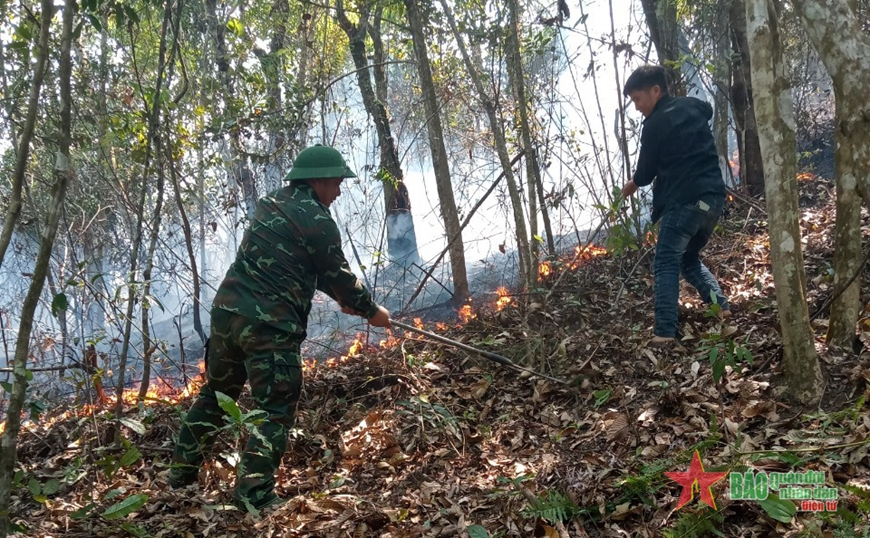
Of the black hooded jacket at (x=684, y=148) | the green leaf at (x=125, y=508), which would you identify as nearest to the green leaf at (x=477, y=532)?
the green leaf at (x=125, y=508)

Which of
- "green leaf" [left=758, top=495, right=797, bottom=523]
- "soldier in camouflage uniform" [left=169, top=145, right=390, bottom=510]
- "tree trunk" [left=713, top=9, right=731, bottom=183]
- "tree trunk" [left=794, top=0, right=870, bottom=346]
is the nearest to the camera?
"green leaf" [left=758, top=495, right=797, bottom=523]

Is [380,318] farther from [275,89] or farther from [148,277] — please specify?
[275,89]

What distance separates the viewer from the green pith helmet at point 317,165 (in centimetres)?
340

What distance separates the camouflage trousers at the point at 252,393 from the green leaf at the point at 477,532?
3.54ft

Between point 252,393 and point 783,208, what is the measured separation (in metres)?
2.81

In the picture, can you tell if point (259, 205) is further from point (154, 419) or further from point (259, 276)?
point (154, 419)

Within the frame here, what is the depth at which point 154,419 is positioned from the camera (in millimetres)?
4277

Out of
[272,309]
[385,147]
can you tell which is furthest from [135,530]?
[385,147]

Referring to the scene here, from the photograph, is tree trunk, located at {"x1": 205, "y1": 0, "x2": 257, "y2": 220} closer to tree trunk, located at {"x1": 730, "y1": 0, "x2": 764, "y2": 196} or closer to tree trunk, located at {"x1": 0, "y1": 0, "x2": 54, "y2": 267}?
tree trunk, located at {"x1": 0, "y1": 0, "x2": 54, "y2": 267}

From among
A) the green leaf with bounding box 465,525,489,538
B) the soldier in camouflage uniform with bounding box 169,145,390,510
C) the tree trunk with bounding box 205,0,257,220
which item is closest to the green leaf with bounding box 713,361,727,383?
the green leaf with bounding box 465,525,489,538

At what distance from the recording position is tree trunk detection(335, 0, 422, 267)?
6672 mm

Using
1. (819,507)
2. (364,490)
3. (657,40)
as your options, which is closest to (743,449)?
(819,507)

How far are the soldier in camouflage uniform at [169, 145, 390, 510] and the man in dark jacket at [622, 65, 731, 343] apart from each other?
2.08 meters

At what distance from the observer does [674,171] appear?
4.07m
